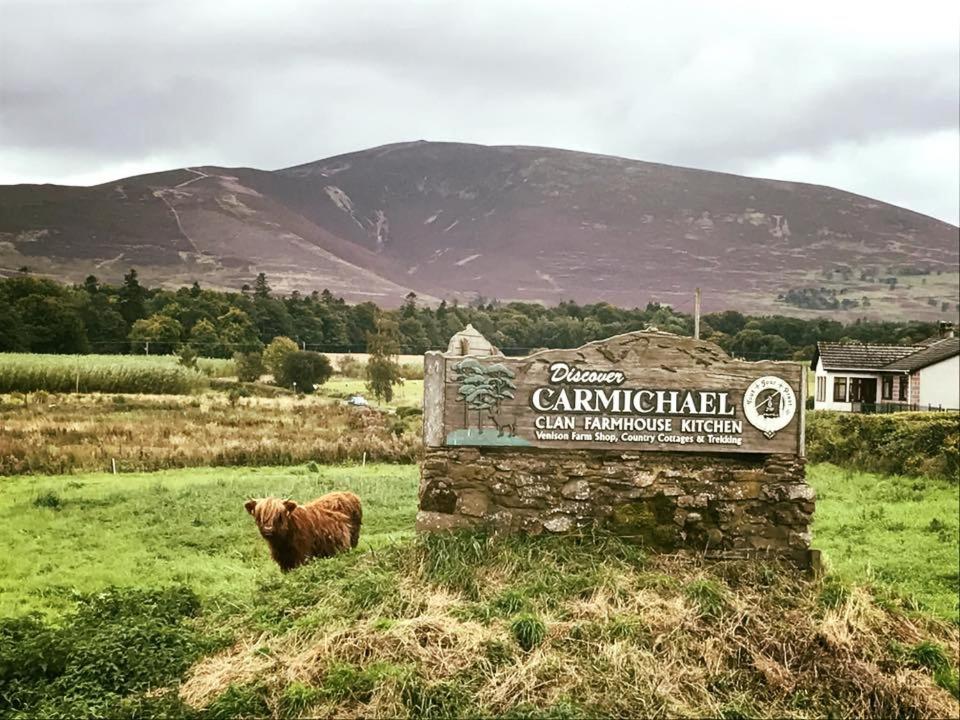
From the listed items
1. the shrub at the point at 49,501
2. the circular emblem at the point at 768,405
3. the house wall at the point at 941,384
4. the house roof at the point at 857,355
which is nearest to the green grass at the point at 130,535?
the shrub at the point at 49,501

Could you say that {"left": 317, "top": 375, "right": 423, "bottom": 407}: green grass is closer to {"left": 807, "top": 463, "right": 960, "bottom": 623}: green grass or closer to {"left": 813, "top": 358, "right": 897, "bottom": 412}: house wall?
{"left": 807, "top": 463, "right": 960, "bottom": 623}: green grass

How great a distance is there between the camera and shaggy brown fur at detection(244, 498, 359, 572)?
6.42 m

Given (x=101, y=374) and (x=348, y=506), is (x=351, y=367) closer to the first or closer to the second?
(x=348, y=506)

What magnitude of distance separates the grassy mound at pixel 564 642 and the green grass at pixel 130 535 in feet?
1.72

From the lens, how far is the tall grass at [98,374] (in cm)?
645

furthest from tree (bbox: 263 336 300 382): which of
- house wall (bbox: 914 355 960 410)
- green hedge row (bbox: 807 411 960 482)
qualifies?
house wall (bbox: 914 355 960 410)

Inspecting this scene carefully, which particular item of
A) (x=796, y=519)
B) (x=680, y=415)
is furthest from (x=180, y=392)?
(x=796, y=519)

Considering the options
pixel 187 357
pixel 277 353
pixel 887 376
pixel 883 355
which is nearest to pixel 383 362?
pixel 277 353

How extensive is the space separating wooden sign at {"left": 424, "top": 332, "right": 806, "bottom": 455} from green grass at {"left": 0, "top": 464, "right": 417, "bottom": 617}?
1.36m

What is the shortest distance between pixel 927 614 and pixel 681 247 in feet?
17.4

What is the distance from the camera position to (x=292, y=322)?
7570 mm

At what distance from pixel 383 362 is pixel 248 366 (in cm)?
132

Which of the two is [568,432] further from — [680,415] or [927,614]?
[927,614]

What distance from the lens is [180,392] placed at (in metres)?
6.87
